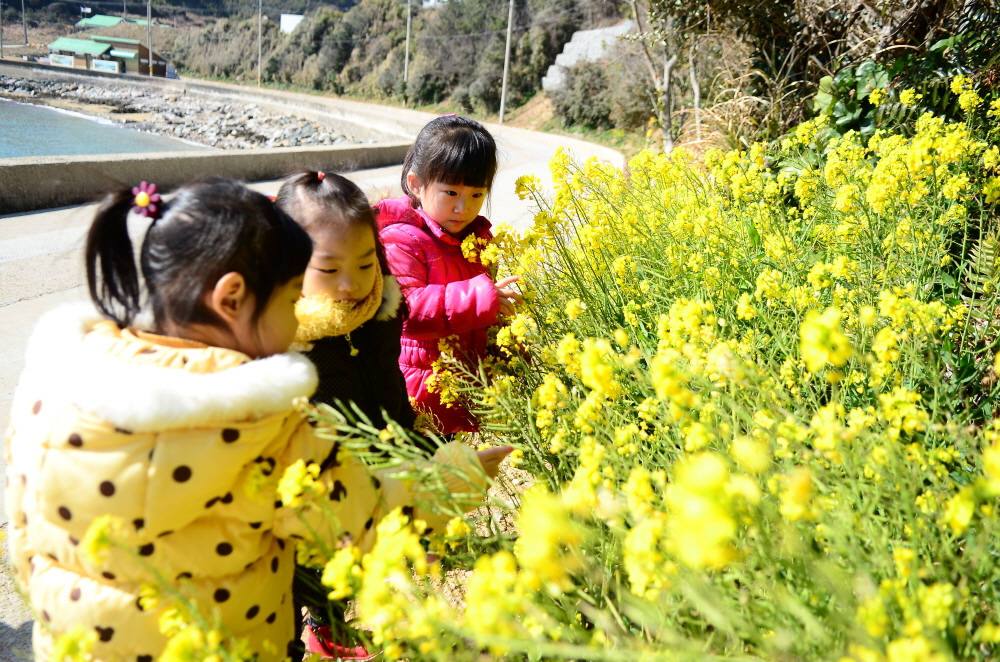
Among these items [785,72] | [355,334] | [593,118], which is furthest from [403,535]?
[593,118]

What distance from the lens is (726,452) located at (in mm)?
1460

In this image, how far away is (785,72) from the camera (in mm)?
6070

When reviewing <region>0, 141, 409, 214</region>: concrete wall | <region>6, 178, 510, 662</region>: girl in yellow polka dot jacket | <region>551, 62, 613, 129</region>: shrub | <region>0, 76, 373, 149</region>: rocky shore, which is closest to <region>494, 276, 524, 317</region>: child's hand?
<region>6, 178, 510, 662</region>: girl in yellow polka dot jacket

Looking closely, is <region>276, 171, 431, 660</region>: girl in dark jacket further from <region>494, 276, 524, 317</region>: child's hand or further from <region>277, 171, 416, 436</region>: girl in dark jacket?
<region>494, 276, 524, 317</region>: child's hand

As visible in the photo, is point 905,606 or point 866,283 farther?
point 866,283

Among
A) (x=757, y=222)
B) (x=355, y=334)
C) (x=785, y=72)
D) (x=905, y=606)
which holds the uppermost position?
(x=785, y=72)

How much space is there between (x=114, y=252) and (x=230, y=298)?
27 centimetres

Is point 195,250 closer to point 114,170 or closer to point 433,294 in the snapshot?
point 433,294

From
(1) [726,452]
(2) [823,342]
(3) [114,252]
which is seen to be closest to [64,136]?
(3) [114,252]

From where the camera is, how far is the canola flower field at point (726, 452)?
0.96 m

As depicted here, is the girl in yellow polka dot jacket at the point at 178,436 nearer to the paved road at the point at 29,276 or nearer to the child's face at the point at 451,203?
the paved road at the point at 29,276

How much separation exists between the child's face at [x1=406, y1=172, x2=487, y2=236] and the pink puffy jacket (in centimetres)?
4

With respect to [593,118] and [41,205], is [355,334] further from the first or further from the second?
[593,118]

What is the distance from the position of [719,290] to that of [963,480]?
3.19ft
